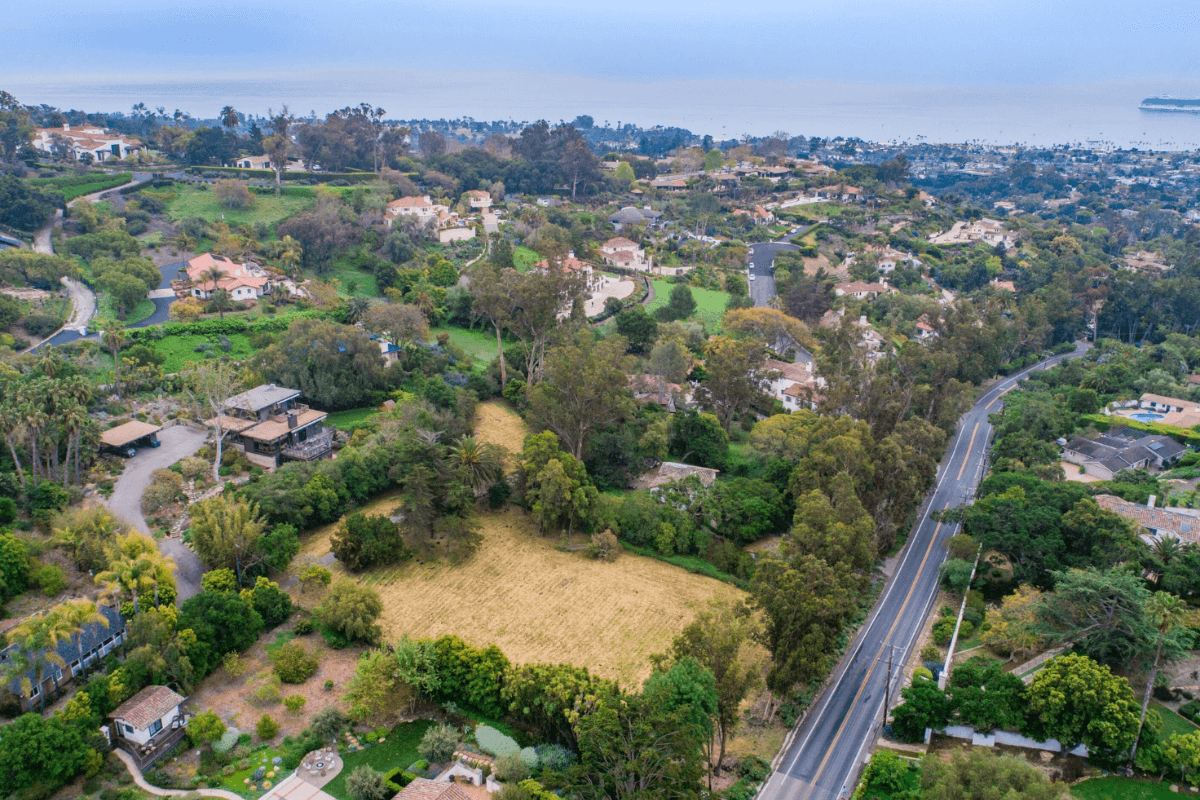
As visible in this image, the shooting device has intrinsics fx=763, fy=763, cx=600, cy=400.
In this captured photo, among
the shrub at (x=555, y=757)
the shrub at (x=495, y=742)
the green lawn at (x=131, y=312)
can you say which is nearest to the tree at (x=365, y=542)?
the shrub at (x=495, y=742)

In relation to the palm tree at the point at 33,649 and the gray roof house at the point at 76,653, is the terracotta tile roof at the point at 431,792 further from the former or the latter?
the gray roof house at the point at 76,653

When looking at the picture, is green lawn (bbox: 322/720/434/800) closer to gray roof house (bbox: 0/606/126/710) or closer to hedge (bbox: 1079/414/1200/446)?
gray roof house (bbox: 0/606/126/710)

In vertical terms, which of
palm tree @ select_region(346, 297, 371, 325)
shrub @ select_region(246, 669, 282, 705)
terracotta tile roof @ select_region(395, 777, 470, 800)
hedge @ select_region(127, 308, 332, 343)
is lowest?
Result: shrub @ select_region(246, 669, 282, 705)

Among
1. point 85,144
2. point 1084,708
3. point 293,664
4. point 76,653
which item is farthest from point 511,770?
point 85,144

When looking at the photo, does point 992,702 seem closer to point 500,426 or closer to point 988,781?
point 988,781

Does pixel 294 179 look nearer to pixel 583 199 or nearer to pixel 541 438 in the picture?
pixel 583 199

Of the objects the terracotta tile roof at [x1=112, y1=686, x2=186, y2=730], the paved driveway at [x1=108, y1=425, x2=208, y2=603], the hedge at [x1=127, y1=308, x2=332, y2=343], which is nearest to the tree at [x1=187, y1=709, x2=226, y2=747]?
the terracotta tile roof at [x1=112, y1=686, x2=186, y2=730]
